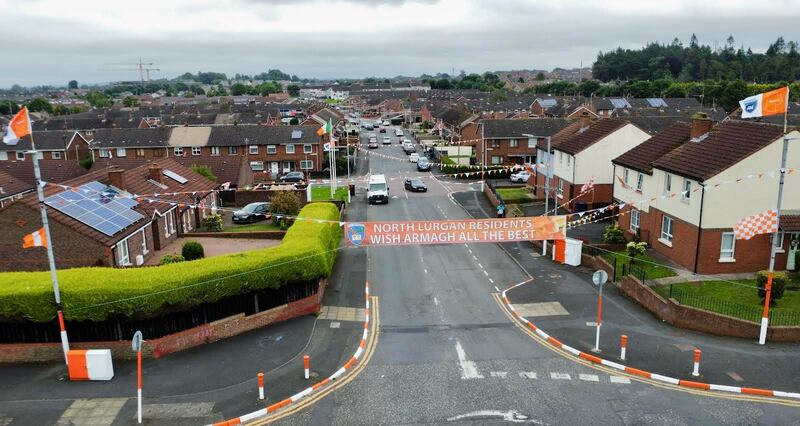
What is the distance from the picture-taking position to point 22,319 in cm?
1956

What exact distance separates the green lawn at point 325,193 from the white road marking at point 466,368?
100 feet

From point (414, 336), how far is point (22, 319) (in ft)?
45.0

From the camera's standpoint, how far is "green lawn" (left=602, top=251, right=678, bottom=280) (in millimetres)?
27281

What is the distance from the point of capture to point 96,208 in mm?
28094

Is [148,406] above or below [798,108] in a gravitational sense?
below

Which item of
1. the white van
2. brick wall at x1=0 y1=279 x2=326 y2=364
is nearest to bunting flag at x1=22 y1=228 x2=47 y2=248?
brick wall at x1=0 y1=279 x2=326 y2=364

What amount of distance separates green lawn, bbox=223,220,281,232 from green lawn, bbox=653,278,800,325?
24.7 metres

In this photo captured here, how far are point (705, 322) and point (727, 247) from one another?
7106 mm

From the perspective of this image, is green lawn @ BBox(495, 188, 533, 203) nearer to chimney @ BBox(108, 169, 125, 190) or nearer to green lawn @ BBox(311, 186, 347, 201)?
green lawn @ BBox(311, 186, 347, 201)

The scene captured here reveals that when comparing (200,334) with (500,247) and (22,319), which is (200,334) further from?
(500,247)

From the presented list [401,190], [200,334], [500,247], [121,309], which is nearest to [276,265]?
[200,334]

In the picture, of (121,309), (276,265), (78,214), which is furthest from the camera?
(78,214)

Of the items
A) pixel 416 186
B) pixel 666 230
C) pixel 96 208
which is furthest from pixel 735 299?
pixel 416 186

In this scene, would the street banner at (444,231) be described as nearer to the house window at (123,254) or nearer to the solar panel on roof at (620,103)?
the house window at (123,254)
